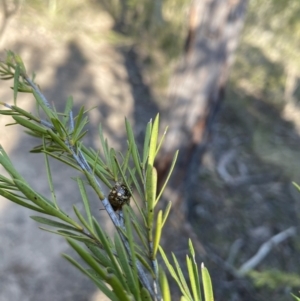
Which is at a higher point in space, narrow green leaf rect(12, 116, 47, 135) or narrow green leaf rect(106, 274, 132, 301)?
narrow green leaf rect(12, 116, 47, 135)

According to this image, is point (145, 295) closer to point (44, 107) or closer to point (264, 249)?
point (44, 107)

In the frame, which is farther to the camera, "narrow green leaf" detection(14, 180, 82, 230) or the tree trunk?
the tree trunk

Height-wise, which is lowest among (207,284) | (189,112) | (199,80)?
(189,112)

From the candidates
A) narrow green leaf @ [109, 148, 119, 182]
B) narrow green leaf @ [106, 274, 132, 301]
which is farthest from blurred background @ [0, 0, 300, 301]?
narrow green leaf @ [106, 274, 132, 301]

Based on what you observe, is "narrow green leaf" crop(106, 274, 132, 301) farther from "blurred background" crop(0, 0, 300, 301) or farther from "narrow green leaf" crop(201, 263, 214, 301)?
"blurred background" crop(0, 0, 300, 301)

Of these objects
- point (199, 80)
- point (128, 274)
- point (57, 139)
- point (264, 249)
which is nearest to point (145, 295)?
point (128, 274)

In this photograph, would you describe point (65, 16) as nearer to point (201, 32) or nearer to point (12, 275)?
point (201, 32)

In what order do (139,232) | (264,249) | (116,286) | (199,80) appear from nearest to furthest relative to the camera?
(116,286)
(139,232)
(199,80)
(264,249)
